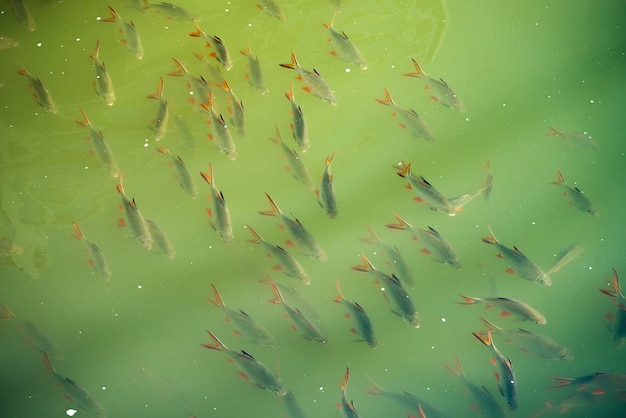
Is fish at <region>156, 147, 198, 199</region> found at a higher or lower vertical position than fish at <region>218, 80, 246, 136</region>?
lower

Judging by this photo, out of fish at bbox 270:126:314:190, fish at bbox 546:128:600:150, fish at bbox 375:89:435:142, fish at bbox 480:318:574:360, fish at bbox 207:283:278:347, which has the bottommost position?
fish at bbox 207:283:278:347

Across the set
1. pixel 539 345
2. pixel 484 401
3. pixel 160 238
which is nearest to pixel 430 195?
pixel 539 345

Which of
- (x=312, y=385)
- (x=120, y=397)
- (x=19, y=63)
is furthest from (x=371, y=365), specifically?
(x=19, y=63)

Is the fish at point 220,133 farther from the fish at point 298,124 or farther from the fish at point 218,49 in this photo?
the fish at point 298,124

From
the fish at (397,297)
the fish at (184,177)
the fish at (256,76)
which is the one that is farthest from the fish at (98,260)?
the fish at (397,297)

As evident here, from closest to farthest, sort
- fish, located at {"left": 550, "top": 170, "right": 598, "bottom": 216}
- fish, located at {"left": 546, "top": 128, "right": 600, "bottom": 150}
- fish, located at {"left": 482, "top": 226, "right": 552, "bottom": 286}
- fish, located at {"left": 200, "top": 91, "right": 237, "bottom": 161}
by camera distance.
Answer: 1. fish, located at {"left": 200, "top": 91, "right": 237, "bottom": 161}
2. fish, located at {"left": 482, "top": 226, "right": 552, "bottom": 286}
3. fish, located at {"left": 550, "top": 170, "right": 598, "bottom": 216}
4. fish, located at {"left": 546, "top": 128, "right": 600, "bottom": 150}

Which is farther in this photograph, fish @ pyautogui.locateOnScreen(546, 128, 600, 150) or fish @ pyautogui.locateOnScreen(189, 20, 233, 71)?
fish @ pyautogui.locateOnScreen(546, 128, 600, 150)

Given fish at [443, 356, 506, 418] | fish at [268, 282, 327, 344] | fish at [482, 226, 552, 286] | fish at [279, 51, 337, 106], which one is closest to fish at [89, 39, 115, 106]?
fish at [279, 51, 337, 106]

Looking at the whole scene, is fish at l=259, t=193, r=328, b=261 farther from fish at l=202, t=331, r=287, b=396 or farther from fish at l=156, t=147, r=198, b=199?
fish at l=202, t=331, r=287, b=396
